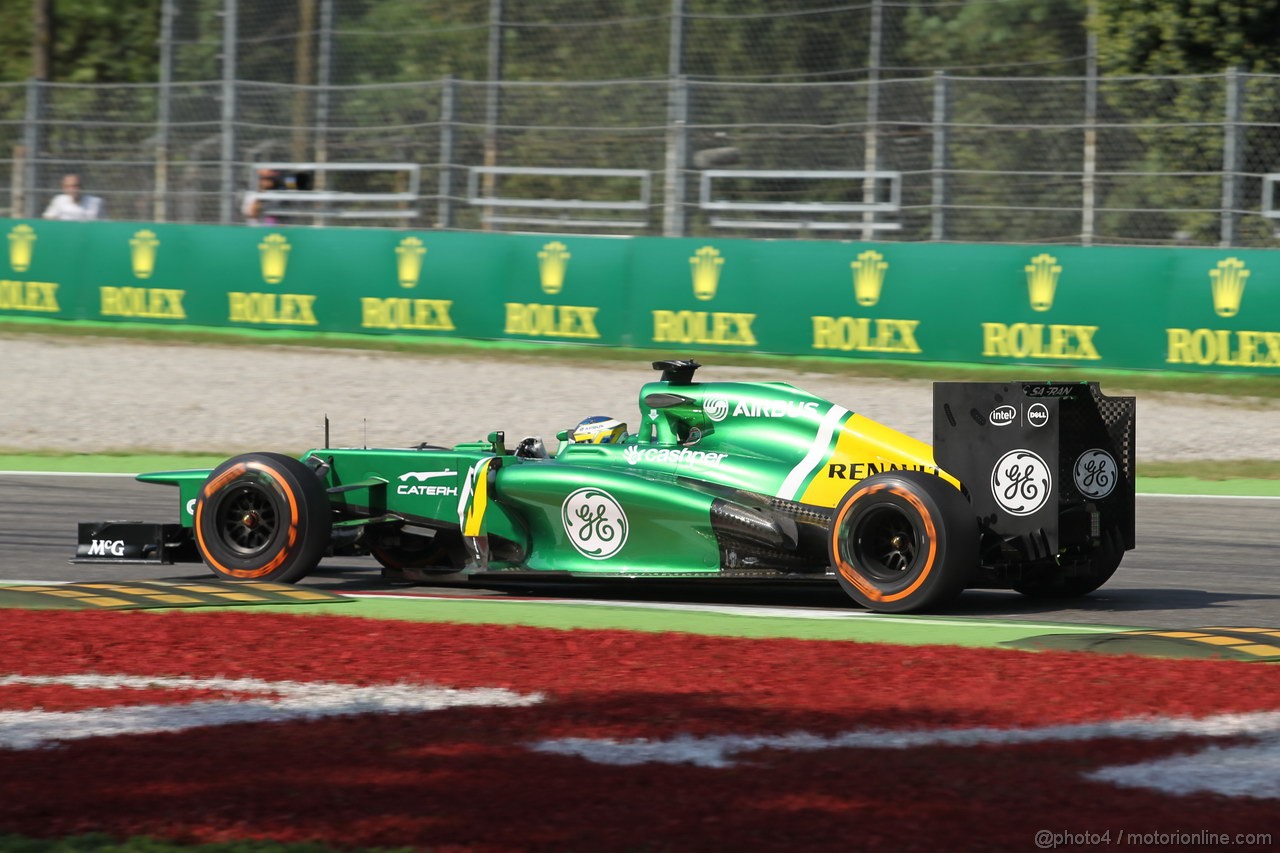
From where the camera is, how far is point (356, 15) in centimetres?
2533

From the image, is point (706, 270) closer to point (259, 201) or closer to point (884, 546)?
point (259, 201)

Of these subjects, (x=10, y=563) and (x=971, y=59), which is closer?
(x=10, y=563)

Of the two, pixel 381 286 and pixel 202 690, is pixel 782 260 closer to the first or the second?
pixel 381 286

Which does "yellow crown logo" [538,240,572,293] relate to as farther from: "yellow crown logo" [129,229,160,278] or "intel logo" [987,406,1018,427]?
"intel logo" [987,406,1018,427]

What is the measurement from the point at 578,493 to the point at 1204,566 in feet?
12.3

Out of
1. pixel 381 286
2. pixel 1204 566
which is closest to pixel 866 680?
pixel 1204 566

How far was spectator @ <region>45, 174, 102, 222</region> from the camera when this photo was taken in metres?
23.0

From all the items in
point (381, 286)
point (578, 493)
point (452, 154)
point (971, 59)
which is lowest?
point (578, 493)

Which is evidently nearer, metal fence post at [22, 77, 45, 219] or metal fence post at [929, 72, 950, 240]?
metal fence post at [929, 72, 950, 240]

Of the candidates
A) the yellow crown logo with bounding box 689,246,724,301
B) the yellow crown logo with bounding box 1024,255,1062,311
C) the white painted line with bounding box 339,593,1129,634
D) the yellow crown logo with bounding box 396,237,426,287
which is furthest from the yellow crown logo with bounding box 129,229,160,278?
the white painted line with bounding box 339,593,1129,634

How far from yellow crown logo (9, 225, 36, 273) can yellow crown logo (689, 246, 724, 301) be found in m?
8.56

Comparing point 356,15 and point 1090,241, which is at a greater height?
point 356,15

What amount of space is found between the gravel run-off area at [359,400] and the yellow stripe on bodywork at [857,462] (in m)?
6.92

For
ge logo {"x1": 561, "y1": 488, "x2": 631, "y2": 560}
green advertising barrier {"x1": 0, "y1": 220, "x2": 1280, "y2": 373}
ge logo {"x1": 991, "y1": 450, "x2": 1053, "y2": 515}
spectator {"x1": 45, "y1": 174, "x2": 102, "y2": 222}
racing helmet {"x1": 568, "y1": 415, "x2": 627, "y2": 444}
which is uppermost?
spectator {"x1": 45, "y1": 174, "x2": 102, "y2": 222}
